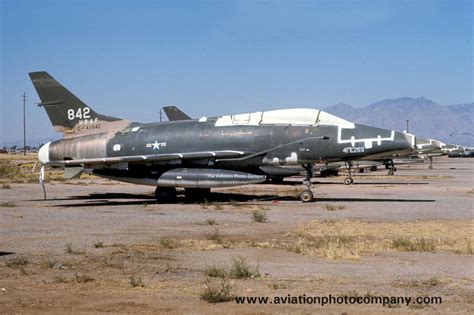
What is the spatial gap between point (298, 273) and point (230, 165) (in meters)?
14.3

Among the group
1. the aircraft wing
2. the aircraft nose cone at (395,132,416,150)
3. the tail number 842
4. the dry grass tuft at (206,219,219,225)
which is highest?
the tail number 842

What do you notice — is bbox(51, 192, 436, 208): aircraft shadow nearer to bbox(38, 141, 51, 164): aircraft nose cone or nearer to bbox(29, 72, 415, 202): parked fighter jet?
bbox(29, 72, 415, 202): parked fighter jet

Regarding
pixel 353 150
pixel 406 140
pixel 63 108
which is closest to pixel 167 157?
pixel 63 108

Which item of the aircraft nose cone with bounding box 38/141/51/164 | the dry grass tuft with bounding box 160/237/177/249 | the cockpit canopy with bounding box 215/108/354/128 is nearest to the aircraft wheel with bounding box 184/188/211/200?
the cockpit canopy with bounding box 215/108/354/128

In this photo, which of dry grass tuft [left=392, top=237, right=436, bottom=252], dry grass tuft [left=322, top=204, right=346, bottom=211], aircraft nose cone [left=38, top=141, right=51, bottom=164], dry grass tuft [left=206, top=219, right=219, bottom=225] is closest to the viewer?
dry grass tuft [left=392, top=237, right=436, bottom=252]

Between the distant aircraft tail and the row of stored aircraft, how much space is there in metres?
1.22

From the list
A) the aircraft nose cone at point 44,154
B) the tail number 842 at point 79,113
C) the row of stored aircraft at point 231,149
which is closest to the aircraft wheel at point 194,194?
the row of stored aircraft at point 231,149

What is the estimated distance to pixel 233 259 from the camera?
37.0 ft

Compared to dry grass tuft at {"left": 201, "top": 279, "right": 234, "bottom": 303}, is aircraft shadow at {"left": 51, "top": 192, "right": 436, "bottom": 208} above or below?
above

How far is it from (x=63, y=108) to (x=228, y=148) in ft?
26.0

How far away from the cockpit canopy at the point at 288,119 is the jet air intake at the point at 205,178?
2.16 metres

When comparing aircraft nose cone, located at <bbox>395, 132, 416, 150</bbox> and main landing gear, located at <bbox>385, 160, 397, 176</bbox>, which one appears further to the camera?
main landing gear, located at <bbox>385, 160, 397, 176</bbox>

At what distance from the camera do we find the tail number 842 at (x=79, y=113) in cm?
2733

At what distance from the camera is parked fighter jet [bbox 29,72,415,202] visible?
23.3 metres
